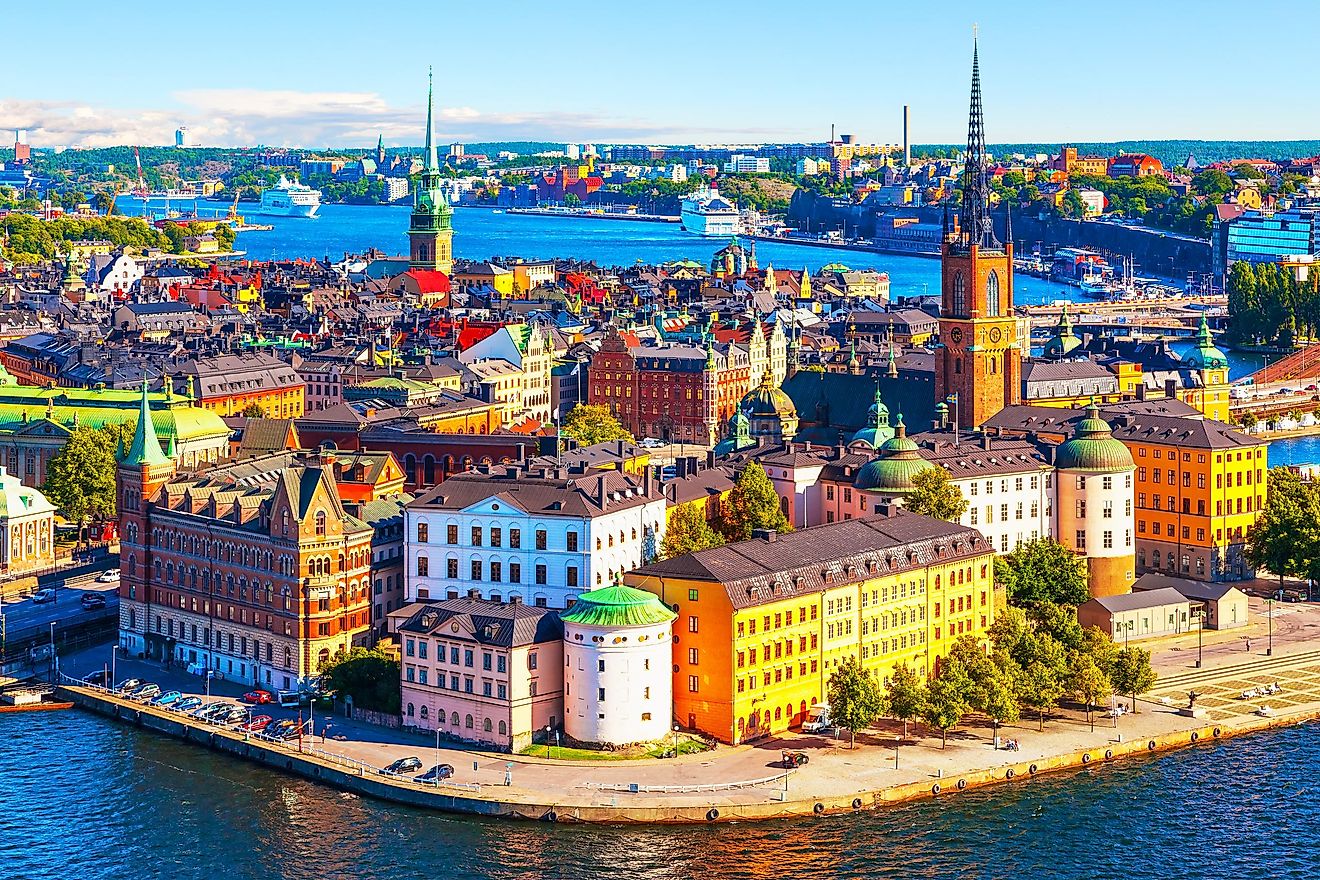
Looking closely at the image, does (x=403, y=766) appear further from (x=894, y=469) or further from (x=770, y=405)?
(x=770, y=405)

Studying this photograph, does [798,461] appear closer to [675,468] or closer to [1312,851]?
[675,468]

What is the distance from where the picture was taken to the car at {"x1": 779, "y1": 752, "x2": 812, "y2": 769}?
2495 inches

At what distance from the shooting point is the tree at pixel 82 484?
9606 centimetres

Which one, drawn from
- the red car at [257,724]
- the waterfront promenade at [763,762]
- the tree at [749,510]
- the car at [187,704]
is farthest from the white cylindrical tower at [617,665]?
the tree at [749,510]

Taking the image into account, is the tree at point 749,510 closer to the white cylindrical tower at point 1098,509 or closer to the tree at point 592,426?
the white cylindrical tower at point 1098,509

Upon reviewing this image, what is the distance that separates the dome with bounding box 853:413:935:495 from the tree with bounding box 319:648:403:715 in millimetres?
21383

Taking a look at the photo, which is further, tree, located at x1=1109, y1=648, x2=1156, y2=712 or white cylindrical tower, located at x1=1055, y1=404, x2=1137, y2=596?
white cylindrical tower, located at x1=1055, y1=404, x2=1137, y2=596

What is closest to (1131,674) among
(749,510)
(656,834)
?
(749,510)

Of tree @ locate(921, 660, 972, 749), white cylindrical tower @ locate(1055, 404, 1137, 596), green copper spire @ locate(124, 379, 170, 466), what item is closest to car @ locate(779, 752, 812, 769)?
tree @ locate(921, 660, 972, 749)

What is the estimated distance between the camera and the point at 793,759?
209 feet

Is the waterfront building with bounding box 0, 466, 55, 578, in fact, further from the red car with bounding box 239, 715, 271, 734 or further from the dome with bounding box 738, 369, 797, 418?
the dome with bounding box 738, 369, 797, 418

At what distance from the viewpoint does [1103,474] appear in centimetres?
8669

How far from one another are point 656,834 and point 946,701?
11174 mm

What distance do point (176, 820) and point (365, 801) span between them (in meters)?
5.09
